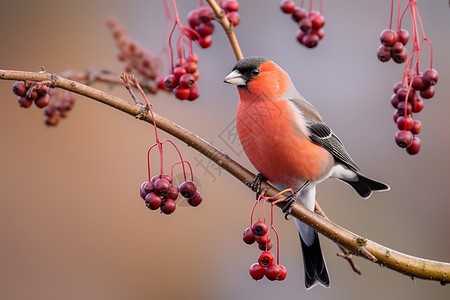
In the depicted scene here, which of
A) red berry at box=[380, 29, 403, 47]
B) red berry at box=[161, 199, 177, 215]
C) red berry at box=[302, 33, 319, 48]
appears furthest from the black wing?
red berry at box=[161, 199, 177, 215]

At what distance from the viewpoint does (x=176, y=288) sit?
3.69m

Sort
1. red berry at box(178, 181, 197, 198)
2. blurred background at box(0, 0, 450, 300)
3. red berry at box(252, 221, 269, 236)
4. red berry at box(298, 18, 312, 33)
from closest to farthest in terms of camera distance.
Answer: red berry at box(252, 221, 269, 236) < red berry at box(178, 181, 197, 198) < red berry at box(298, 18, 312, 33) < blurred background at box(0, 0, 450, 300)

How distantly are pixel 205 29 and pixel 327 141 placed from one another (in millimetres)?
816

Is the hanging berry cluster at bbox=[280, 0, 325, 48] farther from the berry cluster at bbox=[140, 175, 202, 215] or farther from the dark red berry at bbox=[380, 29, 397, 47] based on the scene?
the berry cluster at bbox=[140, 175, 202, 215]

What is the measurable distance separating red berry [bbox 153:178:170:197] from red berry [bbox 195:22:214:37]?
64 centimetres

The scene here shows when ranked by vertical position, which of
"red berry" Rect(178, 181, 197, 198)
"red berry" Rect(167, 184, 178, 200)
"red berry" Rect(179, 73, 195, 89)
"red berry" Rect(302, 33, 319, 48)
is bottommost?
"red berry" Rect(167, 184, 178, 200)

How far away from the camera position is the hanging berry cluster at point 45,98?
162 cm

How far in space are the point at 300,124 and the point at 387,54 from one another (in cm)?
58

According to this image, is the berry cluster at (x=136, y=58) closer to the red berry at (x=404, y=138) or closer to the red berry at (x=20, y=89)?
the red berry at (x=20, y=89)

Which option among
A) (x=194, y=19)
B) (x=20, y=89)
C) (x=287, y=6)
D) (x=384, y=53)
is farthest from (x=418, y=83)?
(x=20, y=89)

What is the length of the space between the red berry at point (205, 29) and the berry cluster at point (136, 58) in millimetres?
359

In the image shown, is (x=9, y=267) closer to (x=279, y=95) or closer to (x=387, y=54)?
(x=279, y=95)

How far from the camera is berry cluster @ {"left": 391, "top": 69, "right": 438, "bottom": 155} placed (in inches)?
66.6

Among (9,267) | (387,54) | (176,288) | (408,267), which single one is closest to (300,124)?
(387,54)
